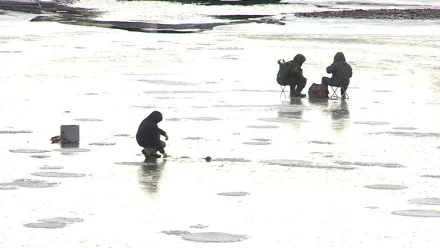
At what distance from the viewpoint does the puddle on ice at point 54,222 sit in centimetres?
1057

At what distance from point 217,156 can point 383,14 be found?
167ft

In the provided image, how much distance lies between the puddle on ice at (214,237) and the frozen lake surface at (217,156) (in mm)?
12

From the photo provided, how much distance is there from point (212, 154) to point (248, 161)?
2.44 ft

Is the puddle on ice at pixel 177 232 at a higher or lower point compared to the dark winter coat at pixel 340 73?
higher

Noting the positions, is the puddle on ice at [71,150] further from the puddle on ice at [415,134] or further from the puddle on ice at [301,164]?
the puddle on ice at [415,134]

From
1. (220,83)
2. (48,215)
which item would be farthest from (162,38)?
(48,215)

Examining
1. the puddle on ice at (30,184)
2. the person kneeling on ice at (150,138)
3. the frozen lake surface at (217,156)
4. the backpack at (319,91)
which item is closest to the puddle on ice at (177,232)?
the frozen lake surface at (217,156)

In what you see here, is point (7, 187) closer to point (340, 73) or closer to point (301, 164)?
point (301, 164)

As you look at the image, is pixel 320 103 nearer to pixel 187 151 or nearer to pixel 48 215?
pixel 187 151

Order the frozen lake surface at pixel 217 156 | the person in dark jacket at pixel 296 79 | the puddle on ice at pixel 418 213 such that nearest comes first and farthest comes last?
the frozen lake surface at pixel 217 156, the puddle on ice at pixel 418 213, the person in dark jacket at pixel 296 79

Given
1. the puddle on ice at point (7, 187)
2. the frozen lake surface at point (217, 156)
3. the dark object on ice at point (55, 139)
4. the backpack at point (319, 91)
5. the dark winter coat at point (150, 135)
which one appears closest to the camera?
the frozen lake surface at point (217, 156)

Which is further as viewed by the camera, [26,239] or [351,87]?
[351,87]

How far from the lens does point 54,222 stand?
10.7 m

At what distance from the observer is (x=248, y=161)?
14820mm
